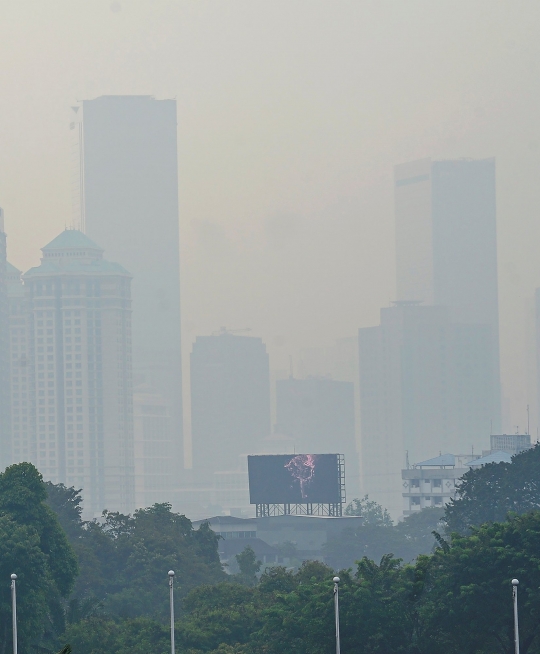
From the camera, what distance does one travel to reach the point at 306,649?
52344mm

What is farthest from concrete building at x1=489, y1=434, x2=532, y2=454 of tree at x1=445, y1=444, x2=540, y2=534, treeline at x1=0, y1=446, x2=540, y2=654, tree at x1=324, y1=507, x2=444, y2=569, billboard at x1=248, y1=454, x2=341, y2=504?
treeline at x1=0, y1=446, x2=540, y2=654

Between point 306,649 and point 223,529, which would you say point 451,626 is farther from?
point 223,529

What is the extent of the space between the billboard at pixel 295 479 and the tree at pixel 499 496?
5587 cm

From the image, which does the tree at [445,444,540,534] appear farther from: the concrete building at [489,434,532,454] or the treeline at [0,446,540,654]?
the concrete building at [489,434,532,454]

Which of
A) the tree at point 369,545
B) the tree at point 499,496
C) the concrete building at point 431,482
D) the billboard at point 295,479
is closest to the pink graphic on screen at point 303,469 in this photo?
the billboard at point 295,479

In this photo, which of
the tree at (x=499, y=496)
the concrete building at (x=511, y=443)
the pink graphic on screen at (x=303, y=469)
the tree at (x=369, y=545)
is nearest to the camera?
the tree at (x=499, y=496)

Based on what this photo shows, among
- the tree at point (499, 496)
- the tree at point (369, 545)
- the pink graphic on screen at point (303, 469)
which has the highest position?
the pink graphic on screen at point (303, 469)

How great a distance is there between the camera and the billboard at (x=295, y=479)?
148375 mm

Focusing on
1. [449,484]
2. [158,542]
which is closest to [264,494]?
[449,484]

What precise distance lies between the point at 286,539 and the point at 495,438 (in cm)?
5258

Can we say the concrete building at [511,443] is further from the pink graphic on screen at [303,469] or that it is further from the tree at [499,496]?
the tree at [499,496]

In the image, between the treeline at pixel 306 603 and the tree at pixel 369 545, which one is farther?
the tree at pixel 369 545

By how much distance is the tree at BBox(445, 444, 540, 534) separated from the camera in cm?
9075

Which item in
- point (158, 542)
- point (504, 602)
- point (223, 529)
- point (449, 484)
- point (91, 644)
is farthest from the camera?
point (449, 484)
